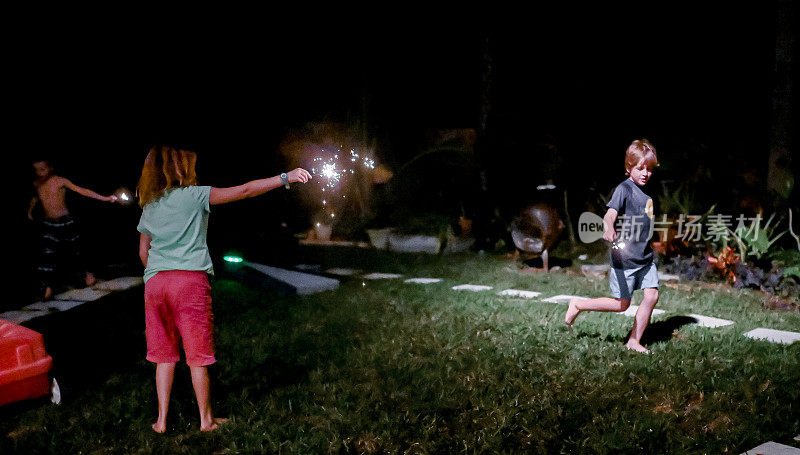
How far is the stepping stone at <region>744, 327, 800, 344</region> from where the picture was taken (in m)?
4.88

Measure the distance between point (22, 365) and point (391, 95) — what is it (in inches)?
590

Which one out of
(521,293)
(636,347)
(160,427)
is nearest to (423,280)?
(521,293)

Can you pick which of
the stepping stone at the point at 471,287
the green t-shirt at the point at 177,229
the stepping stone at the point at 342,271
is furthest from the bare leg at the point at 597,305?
the stepping stone at the point at 342,271

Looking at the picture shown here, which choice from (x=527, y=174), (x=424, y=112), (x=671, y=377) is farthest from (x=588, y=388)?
(x=424, y=112)

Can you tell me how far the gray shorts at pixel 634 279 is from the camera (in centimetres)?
456

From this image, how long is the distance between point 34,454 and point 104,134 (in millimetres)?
9228

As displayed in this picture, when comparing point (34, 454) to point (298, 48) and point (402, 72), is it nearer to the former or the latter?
point (298, 48)

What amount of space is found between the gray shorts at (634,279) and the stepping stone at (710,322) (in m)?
1.32

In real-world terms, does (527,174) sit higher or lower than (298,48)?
lower

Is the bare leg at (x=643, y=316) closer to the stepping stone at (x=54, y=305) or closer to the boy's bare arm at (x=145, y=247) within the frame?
the boy's bare arm at (x=145, y=247)

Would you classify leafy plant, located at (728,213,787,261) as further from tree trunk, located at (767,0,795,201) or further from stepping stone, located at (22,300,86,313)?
stepping stone, located at (22,300,86,313)

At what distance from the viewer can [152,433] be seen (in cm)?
334

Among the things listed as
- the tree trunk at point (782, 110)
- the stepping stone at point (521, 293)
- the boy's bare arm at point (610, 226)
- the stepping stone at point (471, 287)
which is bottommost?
the stepping stone at point (521, 293)

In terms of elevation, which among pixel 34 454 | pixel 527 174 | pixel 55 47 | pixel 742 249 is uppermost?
pixel 55 47
